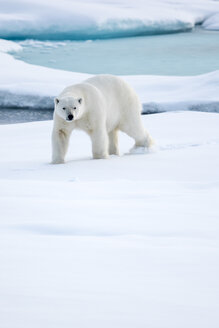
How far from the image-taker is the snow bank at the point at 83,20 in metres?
16.7

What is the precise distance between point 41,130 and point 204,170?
310cm

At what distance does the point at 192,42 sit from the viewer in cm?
1756

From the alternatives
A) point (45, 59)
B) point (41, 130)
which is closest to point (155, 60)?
point (45, 59)

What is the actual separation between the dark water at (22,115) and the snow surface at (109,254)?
5651mm

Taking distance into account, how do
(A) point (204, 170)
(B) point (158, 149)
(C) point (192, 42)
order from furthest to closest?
(C) point (192, 42) < (B) point (158, 149) < (A) point (204, 170)

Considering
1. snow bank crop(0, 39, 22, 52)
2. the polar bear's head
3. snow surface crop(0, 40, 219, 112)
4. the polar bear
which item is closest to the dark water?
snow surface crop(0, 40, 219, 112)

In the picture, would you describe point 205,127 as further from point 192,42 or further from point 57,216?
point 192,42

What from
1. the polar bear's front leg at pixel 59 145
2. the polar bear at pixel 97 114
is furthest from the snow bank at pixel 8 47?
the polar bear's front leg at pixel 59 145

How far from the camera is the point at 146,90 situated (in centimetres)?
970

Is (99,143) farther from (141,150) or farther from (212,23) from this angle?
(212,23)

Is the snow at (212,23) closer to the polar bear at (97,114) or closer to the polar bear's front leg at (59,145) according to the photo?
the polar bear at (97,114)

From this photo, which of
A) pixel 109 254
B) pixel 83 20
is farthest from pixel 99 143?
pixel 83 20

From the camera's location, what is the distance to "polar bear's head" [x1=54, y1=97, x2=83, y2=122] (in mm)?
3818

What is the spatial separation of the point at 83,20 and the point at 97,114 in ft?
45.1
